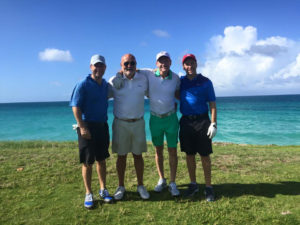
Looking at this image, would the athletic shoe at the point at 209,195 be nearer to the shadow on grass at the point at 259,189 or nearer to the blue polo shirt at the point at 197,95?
the shadow on grass at the point at 259,189

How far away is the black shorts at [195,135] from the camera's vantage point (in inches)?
176

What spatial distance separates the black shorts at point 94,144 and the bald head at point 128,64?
A: 1.08 m

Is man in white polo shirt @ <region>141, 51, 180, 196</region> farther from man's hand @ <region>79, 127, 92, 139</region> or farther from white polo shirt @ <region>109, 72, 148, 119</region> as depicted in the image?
man's hand @ <region>79, 127, 92, 139</region>

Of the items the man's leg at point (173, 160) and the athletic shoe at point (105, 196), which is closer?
the athletic shoe at point (105, 196)

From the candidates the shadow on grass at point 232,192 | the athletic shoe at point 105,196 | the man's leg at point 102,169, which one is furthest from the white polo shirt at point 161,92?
the athletic shoe at point 105,196

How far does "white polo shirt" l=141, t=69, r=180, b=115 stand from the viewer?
14.9 ft

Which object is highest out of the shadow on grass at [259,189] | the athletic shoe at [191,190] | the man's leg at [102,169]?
the man's leg at [102,169]

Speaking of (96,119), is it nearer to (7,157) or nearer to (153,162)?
(153,162)

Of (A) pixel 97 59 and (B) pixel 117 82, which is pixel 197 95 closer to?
(B) pixel 117 82

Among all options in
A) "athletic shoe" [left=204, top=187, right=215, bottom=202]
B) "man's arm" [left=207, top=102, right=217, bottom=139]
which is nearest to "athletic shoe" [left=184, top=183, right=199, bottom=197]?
"athletic shoe" [left=204, top=187, right=215, bottom=202]

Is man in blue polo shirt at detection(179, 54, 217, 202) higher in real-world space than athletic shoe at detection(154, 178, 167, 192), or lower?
higher

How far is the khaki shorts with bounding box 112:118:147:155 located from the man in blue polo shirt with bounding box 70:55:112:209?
26 centimetres

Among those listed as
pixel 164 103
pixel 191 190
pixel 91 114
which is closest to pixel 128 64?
pixel 164 103

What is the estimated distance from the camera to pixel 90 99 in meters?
4.04
